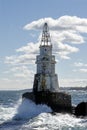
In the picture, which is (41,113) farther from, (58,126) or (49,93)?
(58,126)

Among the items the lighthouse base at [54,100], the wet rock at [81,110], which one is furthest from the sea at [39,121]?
the wet rock at [81,110]

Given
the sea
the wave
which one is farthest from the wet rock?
the wave

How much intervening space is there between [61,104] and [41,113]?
4920 mm

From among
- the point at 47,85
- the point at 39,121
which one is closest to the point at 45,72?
the point at 47,85

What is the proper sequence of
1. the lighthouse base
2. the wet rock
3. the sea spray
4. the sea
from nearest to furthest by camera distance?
1. the sea
2. the sea spray
3. the wet rock
4. the lighthouse base

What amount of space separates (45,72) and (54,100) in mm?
5054

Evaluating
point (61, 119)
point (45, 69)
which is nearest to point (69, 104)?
point (45, 69)

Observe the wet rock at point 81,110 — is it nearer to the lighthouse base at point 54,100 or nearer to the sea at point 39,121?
the lighthouse base at point 54,100

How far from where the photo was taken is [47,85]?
2475 inches

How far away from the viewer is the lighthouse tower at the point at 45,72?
62781 millimetres

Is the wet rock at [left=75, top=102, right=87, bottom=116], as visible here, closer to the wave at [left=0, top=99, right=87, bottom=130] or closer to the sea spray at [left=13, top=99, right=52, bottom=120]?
the wave at [left=0, top=99, right=87, bottom=130]

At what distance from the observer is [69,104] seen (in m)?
61.2

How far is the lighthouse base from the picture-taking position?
5925 centimetres

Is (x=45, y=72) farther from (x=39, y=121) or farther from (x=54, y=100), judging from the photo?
(x=39, y=121)
